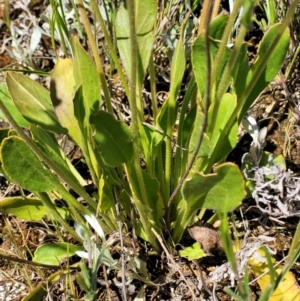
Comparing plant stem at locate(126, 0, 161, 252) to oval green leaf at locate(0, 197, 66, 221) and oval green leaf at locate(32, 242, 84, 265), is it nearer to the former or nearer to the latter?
oval green leaf at locate(32, 242, 84, 265)

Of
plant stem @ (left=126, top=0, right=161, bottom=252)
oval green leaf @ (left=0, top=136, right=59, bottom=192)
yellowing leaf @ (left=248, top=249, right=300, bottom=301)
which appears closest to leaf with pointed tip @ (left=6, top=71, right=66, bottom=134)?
oval green leaf @ (left=0, top=136, right=59, bottom=192)

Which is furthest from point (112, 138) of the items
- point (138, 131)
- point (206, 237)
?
point (206, 237)

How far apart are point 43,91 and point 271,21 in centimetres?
70

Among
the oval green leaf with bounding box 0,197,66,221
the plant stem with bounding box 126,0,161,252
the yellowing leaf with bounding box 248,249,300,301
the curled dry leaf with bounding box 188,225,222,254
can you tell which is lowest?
the yellowing leaf with bounding box 248,249,300,301

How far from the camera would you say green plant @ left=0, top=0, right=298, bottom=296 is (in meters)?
1.18

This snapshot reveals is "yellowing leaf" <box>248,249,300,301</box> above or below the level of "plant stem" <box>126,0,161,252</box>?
below

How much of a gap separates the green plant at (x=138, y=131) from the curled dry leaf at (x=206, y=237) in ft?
0.13

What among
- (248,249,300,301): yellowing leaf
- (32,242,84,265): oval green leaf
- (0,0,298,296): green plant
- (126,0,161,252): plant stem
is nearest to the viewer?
(126,0,161,252): plant stem

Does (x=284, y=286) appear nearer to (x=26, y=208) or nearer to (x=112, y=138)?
(x=112, y=138)

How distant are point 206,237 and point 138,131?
34 cm

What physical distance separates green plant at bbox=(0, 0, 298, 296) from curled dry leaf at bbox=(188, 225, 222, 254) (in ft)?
0.13

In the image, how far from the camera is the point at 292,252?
1023 millimetres

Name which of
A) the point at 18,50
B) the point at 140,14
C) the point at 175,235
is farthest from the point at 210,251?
the point at 18,50

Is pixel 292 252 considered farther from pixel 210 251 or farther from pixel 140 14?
pixel 140 14
